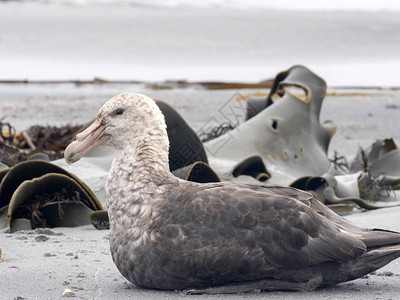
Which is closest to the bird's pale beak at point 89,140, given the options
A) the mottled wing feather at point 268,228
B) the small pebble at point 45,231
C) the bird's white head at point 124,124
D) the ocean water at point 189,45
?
the bird's white head at point 124,124

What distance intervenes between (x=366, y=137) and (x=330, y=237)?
633 cm

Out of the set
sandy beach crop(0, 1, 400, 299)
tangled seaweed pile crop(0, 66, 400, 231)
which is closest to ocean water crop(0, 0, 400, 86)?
sandy beach crop(0, 1, 400, 299)

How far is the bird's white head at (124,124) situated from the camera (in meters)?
3.21

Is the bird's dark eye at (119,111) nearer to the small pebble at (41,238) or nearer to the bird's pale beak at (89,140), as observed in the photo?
the bird's pale beak at (89,140)

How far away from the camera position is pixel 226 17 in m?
34.1

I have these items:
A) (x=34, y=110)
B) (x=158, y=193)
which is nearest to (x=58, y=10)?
(x=34, y=110)

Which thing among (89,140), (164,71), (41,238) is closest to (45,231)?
(41,238)

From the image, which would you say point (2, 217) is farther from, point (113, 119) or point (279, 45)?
point (279, 45)

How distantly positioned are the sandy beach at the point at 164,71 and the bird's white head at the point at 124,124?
596 mm

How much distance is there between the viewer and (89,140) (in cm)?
325

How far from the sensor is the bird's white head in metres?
3.21

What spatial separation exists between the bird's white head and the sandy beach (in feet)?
1.95

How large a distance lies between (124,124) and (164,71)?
14.5 m

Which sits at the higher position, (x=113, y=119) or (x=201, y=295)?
(x=113, y=119)
